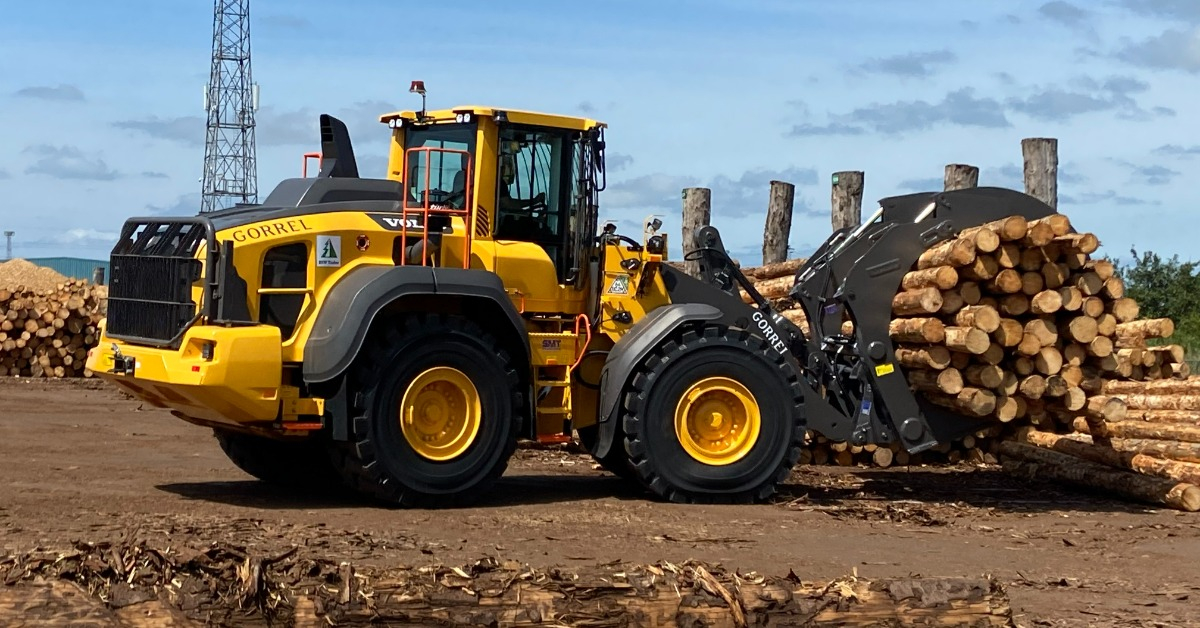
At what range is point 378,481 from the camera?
399 inches

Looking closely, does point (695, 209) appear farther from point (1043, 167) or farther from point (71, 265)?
point (71, 265)

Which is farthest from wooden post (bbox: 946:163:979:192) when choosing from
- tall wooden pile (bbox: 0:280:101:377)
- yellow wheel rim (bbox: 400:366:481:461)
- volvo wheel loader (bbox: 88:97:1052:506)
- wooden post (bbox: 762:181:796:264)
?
tall wooden pile (bbox: 0:280:101:377)

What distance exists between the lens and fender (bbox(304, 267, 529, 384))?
9.89 metres

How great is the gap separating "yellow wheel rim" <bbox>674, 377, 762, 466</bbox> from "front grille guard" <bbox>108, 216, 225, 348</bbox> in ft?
11.0

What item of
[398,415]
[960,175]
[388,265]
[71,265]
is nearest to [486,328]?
[388,265]

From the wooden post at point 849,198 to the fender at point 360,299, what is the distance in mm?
7802

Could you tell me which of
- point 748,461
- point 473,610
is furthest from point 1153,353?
point 473,610

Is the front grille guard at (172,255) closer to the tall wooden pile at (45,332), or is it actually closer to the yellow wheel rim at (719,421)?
the yellow wheel rim at (719,421)

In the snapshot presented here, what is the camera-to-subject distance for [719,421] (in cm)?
1125

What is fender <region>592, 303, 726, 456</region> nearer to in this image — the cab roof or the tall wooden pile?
the cab roof

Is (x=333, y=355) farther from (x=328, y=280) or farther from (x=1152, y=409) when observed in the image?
(x=1152, y=409)

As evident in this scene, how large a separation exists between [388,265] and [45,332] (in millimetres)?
14189

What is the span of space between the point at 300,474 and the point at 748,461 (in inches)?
134

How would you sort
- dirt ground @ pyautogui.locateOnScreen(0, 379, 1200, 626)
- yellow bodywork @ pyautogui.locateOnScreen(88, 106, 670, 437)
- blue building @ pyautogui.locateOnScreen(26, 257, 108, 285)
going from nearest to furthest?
dirt ground @ pyautogui.locateOnScreen(0, 379, 1200, 626), yellow bodywork @ pyautogui.locateOnScreen(88, 106, 670, 437), blue building @ pyautogui.locateOnScreen(26, 257, 108, 285)
